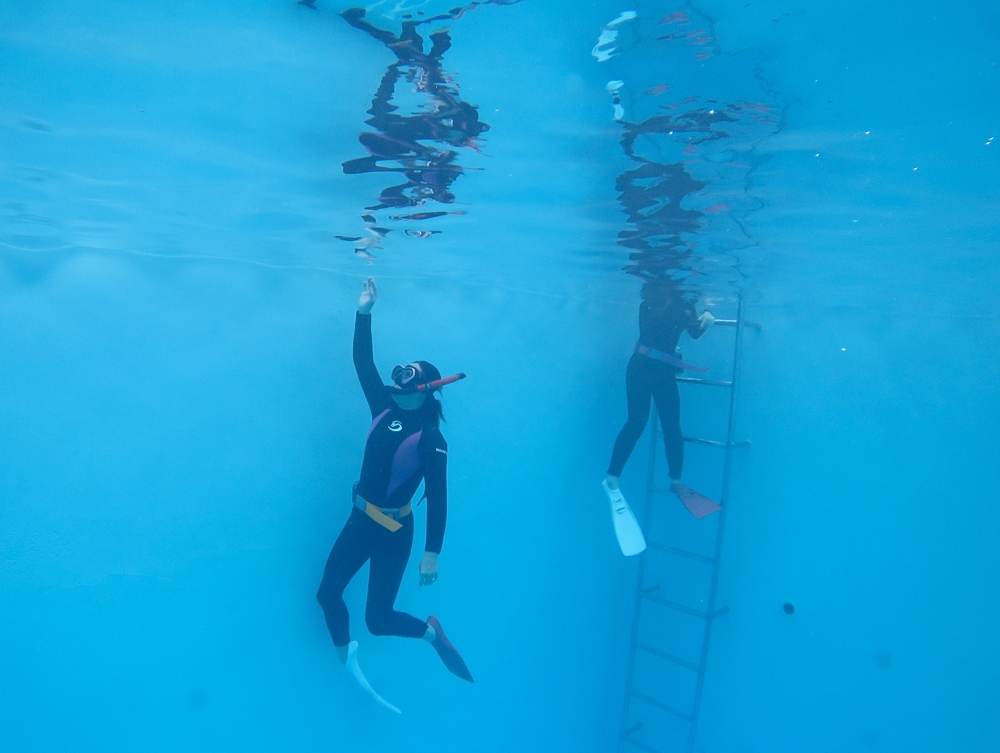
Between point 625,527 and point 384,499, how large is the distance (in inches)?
145

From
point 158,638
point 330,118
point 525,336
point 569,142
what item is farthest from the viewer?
point 525,336

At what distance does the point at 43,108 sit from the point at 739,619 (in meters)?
10.6

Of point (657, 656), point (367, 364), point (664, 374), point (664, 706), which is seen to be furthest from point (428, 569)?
point (657, 656)

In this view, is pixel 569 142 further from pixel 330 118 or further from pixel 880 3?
pixel 880 3

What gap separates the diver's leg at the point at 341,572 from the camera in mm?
5539

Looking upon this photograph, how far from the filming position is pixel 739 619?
9297 millimetres

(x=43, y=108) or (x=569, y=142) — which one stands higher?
(x=569, y=142)

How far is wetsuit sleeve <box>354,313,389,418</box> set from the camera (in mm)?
5574

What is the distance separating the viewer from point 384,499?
5.50 metres

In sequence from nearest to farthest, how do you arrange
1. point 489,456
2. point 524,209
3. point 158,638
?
point 158,638 → point 524,209 → point 489,456

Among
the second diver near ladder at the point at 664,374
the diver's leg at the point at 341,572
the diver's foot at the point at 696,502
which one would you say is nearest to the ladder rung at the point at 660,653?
the diver's foot at the point at 696,502

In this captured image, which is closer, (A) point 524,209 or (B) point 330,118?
(B) point 330,118

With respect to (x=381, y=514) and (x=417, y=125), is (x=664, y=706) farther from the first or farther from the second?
(x=417, y=125)

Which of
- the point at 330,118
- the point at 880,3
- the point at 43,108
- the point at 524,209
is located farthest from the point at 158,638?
the point at 880,3
